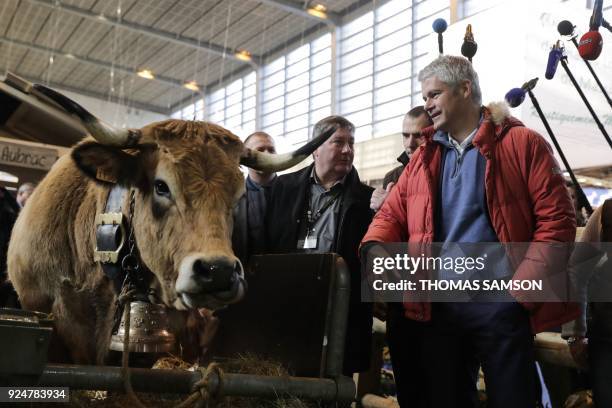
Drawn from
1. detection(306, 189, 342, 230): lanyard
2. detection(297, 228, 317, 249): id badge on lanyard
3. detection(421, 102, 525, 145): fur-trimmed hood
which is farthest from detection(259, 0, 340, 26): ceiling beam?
detection(421, 102, 525, 145): fur-trimmed hood

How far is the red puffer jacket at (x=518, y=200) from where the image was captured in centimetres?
221

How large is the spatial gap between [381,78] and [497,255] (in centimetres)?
1283

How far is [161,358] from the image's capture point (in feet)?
8.82

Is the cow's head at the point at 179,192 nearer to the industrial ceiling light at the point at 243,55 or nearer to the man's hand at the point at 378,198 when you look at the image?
the man's hand at the point at 378,198

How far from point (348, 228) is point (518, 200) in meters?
1.07

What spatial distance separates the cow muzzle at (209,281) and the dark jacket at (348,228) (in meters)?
1.01

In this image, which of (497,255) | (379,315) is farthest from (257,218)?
(497,255)

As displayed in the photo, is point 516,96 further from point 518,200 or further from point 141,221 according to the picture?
point 141,221

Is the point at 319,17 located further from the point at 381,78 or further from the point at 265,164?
the point at 265,164

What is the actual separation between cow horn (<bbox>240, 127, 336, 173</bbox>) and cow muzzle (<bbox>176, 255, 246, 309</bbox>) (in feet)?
2.41

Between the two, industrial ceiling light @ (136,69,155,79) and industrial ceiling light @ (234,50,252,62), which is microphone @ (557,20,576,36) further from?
industrial ceiling light @ (136,69,155,79)

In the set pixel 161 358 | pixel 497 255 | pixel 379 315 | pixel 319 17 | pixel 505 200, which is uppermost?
pixel 319 17

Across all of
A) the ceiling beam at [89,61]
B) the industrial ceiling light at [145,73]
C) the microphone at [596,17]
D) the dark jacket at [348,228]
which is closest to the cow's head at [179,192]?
the dark jacket at [348,228]

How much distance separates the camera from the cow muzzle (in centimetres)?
211
